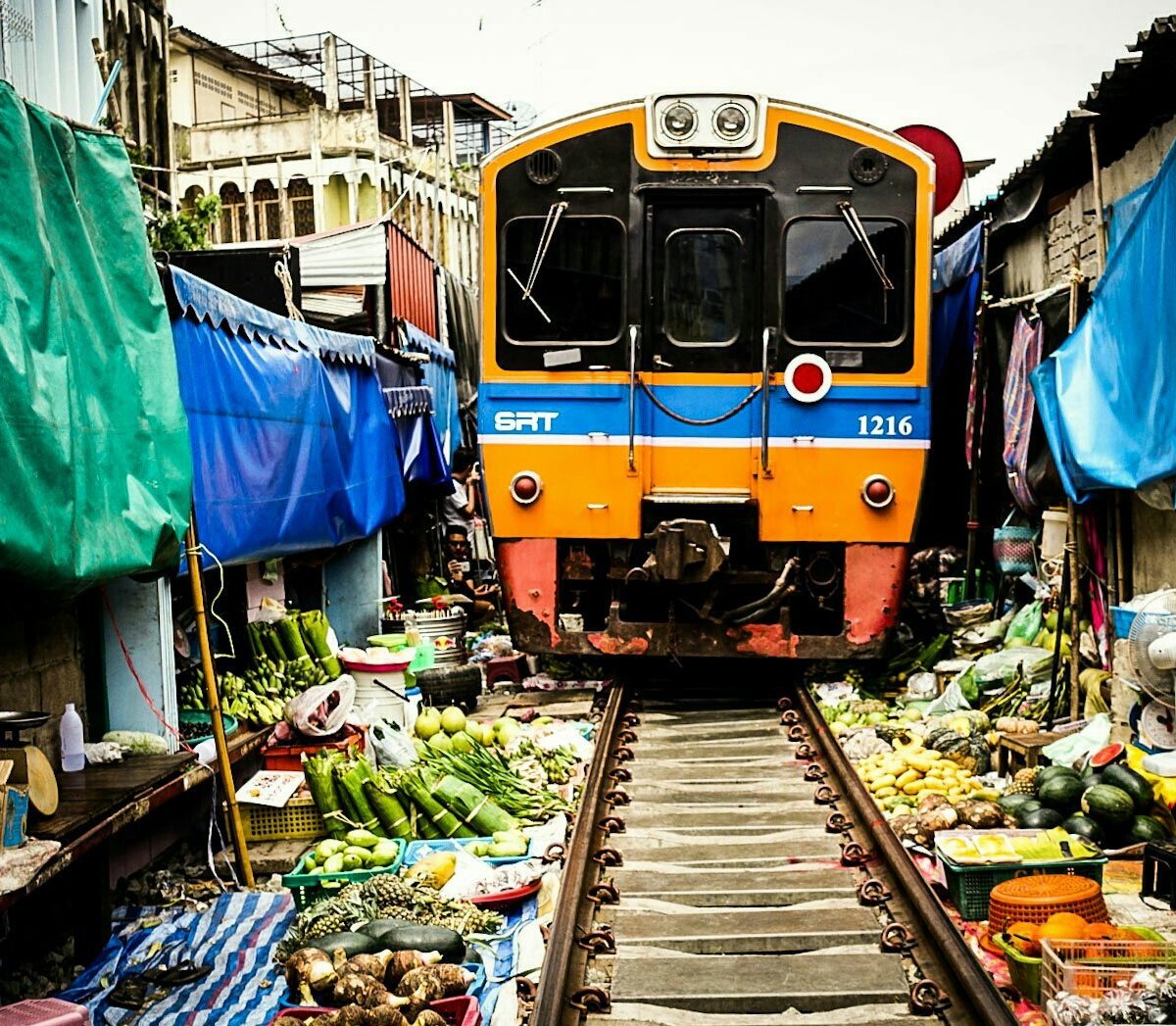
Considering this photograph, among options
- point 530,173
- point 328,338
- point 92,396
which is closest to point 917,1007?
point 92,396

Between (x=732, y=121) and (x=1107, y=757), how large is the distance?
14.7ft

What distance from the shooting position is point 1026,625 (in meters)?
9.10

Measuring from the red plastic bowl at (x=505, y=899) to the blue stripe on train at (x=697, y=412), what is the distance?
3.53m

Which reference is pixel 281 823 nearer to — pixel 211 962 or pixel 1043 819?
pixel 211 962

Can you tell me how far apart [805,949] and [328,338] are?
6326mm

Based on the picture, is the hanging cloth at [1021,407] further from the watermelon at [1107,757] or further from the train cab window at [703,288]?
the watermelon at [1107,757]

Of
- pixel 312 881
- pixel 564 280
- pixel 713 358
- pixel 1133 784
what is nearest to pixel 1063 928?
pixel 1133 784

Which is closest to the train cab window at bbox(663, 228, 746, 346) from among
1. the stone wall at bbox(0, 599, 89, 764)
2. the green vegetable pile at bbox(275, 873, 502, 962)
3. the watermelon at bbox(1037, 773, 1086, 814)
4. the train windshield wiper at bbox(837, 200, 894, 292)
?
the train windshield wiper at bbox(837, 200, 894, 292)

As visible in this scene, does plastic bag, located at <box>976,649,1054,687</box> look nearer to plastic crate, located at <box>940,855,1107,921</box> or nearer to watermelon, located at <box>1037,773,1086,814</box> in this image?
watermelon, located at <box>1037,773,1086,814</box>

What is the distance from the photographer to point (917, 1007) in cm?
410

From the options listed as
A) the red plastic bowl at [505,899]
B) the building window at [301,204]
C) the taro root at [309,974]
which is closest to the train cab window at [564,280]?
A: the red plastic bowl at [505,899]

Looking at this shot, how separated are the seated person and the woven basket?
5.94m

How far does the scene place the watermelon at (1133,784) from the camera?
19.3 feet

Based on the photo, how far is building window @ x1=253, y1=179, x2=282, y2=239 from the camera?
89.2ft
